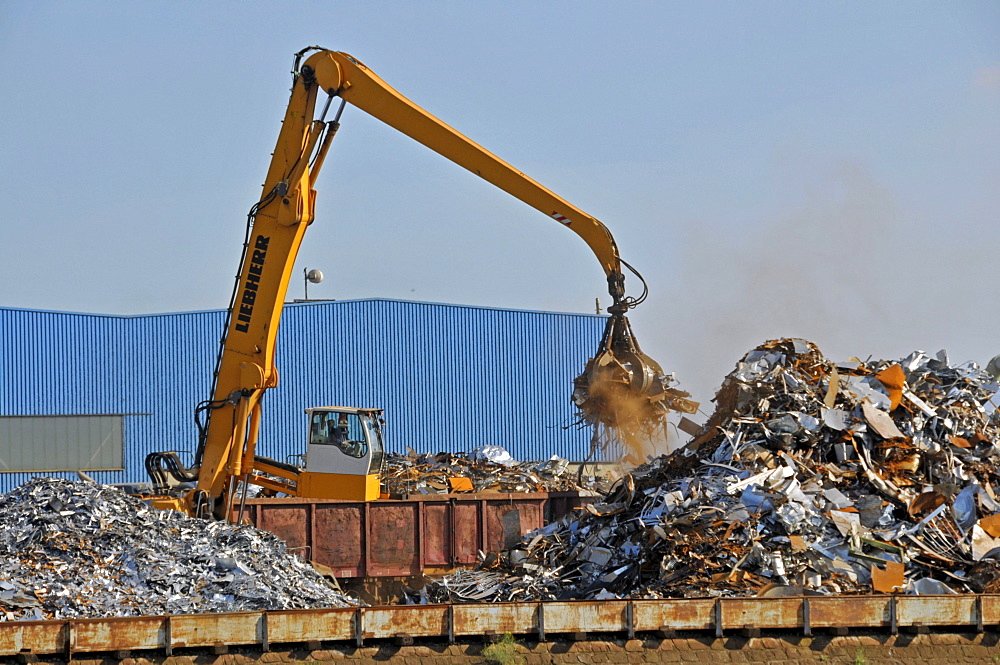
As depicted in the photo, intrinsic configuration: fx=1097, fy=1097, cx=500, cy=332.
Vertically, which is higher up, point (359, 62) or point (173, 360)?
point (359, 62)

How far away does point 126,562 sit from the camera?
417 inches

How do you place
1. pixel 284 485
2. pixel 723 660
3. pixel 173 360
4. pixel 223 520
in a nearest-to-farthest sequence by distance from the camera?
1. pixel 723 660
2. pixel 223 520
3. pixel 284 485
4. pixel 173 360

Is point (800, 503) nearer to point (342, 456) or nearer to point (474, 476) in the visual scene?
point (342, 456)

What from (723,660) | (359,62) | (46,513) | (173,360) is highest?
(359,62)

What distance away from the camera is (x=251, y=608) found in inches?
398

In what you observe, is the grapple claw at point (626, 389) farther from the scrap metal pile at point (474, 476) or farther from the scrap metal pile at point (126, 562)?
the scrap metal pile at point (126, 562)

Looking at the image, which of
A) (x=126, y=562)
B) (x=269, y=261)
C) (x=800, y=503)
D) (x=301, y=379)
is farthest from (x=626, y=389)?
(x=301, y=379)

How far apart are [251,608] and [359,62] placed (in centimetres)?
631

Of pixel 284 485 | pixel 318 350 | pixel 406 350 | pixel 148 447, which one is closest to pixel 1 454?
pixel 148 447

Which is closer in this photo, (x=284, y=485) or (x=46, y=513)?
(x=46, y=513)

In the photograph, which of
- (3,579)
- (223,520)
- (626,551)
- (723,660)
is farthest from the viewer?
(223,520)

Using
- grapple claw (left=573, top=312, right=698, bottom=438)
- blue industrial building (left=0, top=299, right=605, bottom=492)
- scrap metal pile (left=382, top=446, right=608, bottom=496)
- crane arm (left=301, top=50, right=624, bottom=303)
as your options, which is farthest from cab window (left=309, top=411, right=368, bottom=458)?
blue industrial building (left=0, top=299, right=605, bottom=492)

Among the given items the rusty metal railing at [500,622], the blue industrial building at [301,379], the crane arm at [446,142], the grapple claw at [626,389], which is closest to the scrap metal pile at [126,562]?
the rusty metal railing at [500,622]

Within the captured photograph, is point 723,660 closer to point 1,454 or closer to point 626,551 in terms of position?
point 626,551
